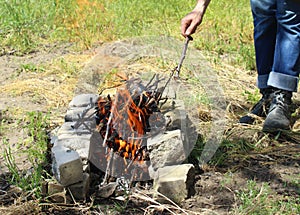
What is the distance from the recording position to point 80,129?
2908 mm

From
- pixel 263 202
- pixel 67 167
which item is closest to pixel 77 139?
pixel 67 167

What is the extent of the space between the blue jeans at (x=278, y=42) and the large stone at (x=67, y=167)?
166 centimetres

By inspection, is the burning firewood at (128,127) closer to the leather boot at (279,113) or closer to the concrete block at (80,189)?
the concrete block at (80,189)

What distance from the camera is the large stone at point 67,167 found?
2525mm

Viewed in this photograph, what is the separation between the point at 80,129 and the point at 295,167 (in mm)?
1314

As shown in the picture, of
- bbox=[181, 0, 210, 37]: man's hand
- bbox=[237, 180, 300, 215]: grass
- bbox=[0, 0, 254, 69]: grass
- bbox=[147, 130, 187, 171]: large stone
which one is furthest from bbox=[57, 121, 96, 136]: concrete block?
bbox=[0, 0, 254, 69]: grass

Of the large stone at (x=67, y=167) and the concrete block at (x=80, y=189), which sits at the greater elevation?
the large stone at (x=67, y=167)

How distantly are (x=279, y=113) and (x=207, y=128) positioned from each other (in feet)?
1.70

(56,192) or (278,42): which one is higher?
(278,42)

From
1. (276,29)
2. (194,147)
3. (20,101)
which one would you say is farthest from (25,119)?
(276,29)

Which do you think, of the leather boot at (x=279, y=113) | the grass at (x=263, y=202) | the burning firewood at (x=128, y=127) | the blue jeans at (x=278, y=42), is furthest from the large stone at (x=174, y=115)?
the blue jeans at (x=278, y=42)

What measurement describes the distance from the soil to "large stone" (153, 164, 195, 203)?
0.05m

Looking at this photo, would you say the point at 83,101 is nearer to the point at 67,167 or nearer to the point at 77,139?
the point at 77,139

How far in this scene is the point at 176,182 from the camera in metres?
2.61
